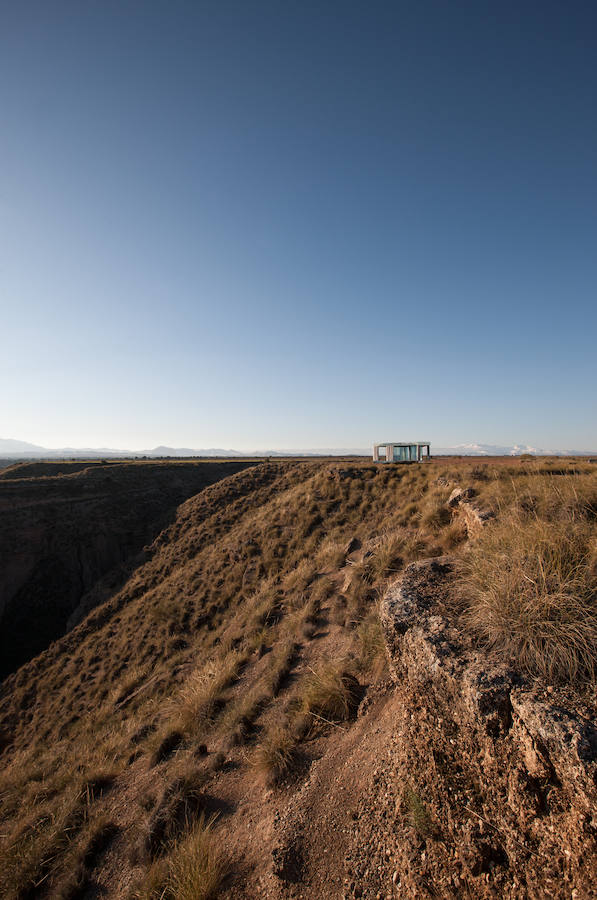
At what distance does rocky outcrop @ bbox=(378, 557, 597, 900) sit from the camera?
6.89ft

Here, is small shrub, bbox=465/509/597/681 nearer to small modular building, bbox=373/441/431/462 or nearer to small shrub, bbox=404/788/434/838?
small shrub, bbox=404/788/434/838

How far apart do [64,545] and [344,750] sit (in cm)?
2957

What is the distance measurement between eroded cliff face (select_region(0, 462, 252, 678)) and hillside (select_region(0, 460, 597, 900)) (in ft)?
44.2

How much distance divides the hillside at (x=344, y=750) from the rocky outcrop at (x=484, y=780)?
2 centimetres

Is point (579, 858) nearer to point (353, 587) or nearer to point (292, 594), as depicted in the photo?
point (353, 587)

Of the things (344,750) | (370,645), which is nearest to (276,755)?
(344,750)

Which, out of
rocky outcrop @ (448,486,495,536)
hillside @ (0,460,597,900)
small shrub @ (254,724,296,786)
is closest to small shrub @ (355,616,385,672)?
hillside @ (0,460,597,900)

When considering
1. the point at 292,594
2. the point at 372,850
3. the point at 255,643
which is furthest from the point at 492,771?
the point at 292,594

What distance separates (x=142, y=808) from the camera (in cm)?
473

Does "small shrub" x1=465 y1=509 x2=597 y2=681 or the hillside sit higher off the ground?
"small shrub" x1=465 y1=509 x2=597 y2=681

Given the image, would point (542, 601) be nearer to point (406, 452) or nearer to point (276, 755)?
point (276, 755)

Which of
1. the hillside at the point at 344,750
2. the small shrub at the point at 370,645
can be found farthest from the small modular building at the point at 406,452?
the small shrub at the point at 370,645

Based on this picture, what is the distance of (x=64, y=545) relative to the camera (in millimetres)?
26766

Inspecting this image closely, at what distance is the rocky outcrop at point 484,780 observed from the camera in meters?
2.10
